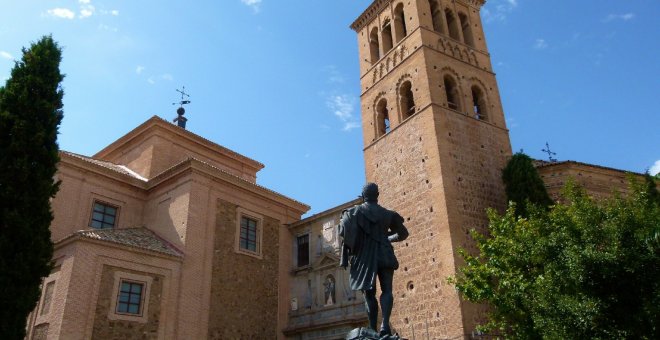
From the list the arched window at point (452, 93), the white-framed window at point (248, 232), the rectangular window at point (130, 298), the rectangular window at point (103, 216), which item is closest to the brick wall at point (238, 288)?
the white-framed window at point (248, 232)

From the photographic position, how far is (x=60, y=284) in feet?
50.5

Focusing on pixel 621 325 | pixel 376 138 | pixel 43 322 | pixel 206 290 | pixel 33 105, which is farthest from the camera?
pixel 376 138

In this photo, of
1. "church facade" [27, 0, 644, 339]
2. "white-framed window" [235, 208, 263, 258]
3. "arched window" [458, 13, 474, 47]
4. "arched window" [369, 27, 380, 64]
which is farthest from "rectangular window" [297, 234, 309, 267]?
"arched window" [458, 13, 474, 47]

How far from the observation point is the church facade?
52.5ft

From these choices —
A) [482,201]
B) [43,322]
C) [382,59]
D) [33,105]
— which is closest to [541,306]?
[482,201]

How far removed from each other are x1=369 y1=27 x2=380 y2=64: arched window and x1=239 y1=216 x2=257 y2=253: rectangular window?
9612mm

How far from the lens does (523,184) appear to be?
1764 centimetres

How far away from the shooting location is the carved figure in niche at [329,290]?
1942cm

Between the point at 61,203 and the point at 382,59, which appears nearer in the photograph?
the point at 61,203

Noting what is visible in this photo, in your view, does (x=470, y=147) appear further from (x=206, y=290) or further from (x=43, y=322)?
(x=43, y=322)

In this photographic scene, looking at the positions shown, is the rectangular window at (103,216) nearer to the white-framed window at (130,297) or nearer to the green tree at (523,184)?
the white-framed window at (130,297)

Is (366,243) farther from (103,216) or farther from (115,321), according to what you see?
(103,216)

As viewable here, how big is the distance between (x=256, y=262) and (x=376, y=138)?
276 inches

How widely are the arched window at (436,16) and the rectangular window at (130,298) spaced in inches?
634
